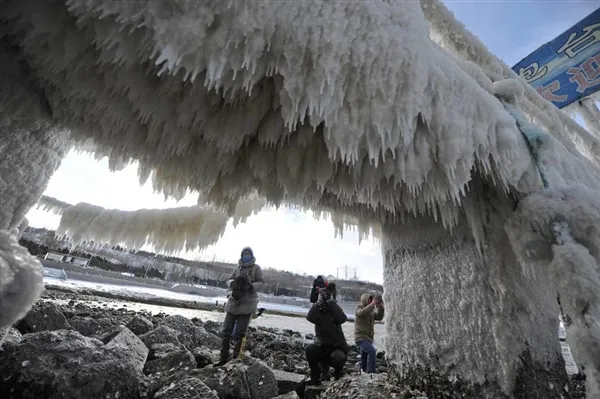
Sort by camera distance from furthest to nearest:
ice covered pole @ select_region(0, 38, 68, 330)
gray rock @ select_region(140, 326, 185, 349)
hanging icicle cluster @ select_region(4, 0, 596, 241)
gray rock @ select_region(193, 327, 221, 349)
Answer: gray rock @ select_region(193, 327, 221, 349)
gray rock @ select_region(140, 326, 185, 349)
ice covered pole @ select_region(0, 38, 68, 330)
hanging icicle cluster @ select_region(4, 0, 596, 241)

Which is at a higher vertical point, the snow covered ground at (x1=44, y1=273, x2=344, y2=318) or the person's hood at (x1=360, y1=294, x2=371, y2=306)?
the person's hood at (x1=360, y1=294, x2=371, y2=306)

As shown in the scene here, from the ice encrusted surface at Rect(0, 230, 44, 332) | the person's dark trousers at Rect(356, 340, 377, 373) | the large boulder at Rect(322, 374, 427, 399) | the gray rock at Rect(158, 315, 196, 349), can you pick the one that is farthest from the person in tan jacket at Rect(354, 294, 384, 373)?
the ice encrusted surface at Rect(0, 230, 44, 332)

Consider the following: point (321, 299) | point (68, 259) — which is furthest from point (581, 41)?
point (68, 259)

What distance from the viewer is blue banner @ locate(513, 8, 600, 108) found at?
600 centimetres

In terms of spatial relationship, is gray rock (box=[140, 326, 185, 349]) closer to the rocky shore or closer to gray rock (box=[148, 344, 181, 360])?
gray rock (box=[148, 344, 181, 360])

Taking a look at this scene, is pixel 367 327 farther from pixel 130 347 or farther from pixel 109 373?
pixel 109 373

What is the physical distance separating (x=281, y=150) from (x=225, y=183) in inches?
27.4

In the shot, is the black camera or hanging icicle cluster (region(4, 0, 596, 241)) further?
the black camera

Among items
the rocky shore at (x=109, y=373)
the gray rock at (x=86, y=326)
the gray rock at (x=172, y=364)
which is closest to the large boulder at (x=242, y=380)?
the rocky shore at (x=109, y=373)

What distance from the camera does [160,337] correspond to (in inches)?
193

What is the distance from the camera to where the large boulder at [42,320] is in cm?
399

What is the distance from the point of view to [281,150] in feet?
7.03

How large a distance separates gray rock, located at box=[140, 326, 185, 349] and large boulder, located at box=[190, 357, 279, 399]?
66.0 inches

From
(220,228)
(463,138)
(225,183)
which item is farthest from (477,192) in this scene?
(220,228)
